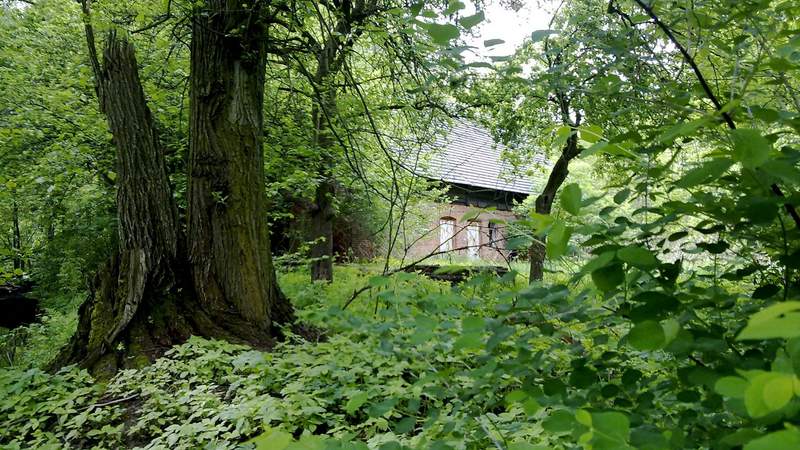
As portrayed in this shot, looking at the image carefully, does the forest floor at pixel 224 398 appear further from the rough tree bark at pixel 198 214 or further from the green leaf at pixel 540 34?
the green leaf at pixel 540 34

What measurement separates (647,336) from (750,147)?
1.01 ft

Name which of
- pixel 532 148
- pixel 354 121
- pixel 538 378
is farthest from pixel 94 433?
pixel 532 148

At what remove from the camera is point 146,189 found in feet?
15.3

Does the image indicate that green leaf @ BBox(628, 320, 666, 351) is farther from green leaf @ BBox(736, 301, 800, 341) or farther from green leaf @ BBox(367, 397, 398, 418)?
green leaf @ BBox(367, 397, 398, 418)

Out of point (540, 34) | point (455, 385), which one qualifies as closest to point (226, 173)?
point (455, 385)

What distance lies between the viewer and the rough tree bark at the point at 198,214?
14.8 feet

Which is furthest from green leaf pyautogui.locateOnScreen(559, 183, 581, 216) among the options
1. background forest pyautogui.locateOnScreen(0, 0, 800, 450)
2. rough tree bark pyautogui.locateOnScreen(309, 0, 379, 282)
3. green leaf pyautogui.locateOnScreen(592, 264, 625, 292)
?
rough tree bark pyautogui.locateOnScreen(309, 0, 379, 282)

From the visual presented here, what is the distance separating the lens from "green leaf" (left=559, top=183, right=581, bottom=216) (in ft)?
2.99

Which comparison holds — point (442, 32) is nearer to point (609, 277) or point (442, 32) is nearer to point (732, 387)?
point (609, 277)

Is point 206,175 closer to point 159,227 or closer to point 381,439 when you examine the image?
point 159,227

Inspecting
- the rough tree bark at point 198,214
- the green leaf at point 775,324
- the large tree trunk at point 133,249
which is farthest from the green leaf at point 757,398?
the large tree trunk at point 133,249

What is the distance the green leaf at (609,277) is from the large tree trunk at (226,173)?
4007 mm

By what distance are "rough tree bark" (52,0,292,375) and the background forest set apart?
21 mm

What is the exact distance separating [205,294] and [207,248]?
1.30ft
